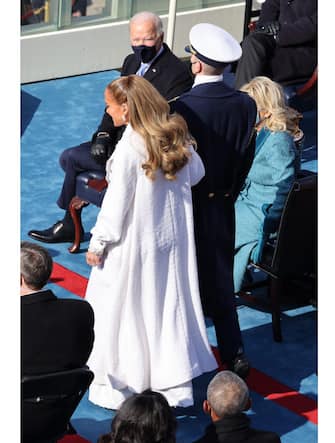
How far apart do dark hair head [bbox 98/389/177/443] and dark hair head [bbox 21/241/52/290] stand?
76 cm

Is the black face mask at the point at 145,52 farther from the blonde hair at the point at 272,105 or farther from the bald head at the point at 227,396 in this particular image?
the bald head at the point at 227,396

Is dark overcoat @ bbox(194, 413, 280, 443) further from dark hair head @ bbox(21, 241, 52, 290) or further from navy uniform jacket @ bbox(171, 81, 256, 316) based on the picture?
navy uniform jacket @ bbox(171, 81, 256, 316)

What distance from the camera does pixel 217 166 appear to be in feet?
18.7

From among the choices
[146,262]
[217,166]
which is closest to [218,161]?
[217,166]

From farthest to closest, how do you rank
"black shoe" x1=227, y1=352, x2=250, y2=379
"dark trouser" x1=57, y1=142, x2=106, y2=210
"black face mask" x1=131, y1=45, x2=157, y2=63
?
"dark trouser" x1=57, y1=142, x2=106, y2=210 < "black face mask" x1=131, y1=45, x2=157, y2=63 < "black shoe" x1=227, y1=352, x2=250, y2=379

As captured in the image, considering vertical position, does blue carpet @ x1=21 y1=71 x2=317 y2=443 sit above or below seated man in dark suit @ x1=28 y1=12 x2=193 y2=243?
below

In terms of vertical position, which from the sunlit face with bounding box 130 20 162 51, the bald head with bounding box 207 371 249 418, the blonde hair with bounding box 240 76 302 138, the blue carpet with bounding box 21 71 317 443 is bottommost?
the blue carpet with bounding box 21 71 317 443

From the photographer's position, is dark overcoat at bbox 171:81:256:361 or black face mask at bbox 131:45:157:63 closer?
dark overcoat at bbox 171:81:256:361

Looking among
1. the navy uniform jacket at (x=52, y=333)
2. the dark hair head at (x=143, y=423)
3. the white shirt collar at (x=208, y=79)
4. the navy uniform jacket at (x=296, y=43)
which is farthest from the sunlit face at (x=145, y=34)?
the dark hair head at (x=143, y=423)

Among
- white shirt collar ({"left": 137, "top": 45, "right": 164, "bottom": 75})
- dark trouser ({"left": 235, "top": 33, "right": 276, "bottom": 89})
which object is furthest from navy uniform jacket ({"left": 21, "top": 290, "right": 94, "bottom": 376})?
dark trouser ({"left": 235, "top": 33, "right": 276, "bottom": 89})

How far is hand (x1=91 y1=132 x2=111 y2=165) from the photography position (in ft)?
23.4

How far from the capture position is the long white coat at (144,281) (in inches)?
210

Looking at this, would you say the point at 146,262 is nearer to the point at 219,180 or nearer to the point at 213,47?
the point at 219,180
